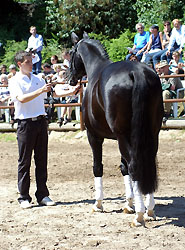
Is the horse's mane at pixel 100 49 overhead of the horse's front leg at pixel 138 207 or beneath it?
overhead

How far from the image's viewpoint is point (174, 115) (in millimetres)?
13227

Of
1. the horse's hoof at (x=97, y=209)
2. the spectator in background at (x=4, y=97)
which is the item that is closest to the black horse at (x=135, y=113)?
the horse's hoof at (x=97, y=209)

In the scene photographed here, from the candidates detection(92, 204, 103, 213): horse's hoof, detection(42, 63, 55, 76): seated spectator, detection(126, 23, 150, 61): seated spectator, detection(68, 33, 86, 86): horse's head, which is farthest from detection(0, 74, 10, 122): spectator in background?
detection(92, 204, 103, 213): horse's hoof

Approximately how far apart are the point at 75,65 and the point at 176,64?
679cm

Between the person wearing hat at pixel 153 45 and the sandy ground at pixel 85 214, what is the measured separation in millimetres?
4711

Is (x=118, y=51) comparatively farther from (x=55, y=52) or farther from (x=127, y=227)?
(x=127, y=227)

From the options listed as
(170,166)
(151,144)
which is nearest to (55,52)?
(170,166)

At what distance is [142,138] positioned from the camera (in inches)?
226

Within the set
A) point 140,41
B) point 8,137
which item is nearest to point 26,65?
point 8,137

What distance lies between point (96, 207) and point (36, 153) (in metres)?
1.16

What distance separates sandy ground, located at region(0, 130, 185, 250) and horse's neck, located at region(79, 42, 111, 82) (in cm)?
174

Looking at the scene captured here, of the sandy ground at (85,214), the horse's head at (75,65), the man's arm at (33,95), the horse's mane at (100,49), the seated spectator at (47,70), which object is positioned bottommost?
the sandy ground at (85,214)

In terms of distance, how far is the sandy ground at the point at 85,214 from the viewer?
5398mm

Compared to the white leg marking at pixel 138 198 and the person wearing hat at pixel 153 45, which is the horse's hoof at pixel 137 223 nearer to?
the white leg marking at pixel 138 198
